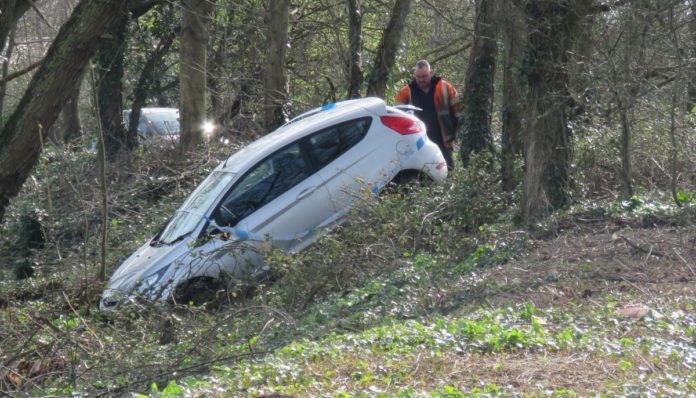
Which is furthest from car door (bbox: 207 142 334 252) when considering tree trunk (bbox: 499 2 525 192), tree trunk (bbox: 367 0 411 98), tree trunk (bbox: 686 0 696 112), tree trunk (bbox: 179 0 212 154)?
tree trunk (bbox: 179 0 212 154)

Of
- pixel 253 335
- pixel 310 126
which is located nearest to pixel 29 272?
pixel 310 126

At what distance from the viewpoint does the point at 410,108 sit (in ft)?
44.3

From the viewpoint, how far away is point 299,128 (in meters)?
12.0

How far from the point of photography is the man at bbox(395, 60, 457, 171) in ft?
48.0

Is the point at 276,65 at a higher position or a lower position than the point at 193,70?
lower

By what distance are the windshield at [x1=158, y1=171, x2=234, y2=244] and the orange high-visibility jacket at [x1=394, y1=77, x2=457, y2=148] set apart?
3774 millimetres

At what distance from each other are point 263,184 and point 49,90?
3823 millimetres

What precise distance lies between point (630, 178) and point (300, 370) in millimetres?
6258

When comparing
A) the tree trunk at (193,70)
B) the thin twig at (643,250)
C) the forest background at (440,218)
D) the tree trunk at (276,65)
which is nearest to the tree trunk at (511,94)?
the forest background at (440,218)

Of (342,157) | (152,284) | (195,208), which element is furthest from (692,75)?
(152,284)

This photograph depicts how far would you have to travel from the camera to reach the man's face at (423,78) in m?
14.5

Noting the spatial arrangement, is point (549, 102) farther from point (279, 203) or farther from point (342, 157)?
point (279, 203)

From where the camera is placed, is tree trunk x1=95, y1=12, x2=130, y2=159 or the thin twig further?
tree trunk x1=95, y1=12, x2=130, y2=159

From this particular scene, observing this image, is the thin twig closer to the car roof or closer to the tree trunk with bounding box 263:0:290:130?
the car roof
